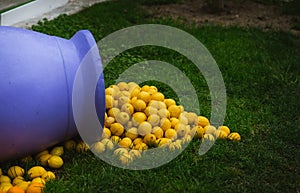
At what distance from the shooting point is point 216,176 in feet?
10.8

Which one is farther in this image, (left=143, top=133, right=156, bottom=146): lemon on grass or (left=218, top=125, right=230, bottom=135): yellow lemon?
(left=218, top=125, right=230, bottom=135): yellow lemon

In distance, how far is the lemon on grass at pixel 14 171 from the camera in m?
3.19

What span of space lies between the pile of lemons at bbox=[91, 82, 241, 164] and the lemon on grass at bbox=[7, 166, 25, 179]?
533mm

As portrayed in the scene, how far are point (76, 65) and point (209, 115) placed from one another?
133cm

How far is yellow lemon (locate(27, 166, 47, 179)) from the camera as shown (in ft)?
10.5

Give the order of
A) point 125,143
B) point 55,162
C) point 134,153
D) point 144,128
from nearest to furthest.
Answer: point 55,162, point 134,153, point 125,143, point 144,128

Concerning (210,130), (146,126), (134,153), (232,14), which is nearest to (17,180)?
(134,153)

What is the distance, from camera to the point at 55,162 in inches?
132

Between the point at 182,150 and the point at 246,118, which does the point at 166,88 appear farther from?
the point at 182,150

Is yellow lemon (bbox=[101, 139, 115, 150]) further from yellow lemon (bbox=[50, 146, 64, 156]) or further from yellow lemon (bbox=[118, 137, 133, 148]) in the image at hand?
yellow lemon (bbox=[50, 146, 64, 156])

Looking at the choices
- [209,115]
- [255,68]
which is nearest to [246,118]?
[209,115]

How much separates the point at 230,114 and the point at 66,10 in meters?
3.51

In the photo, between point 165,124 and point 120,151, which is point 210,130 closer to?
point 165,124

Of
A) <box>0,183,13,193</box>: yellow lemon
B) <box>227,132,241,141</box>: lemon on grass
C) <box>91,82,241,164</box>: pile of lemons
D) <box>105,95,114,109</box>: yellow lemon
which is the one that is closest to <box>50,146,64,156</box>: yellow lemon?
<box>91,82,241,164</box>: pile of lemons
